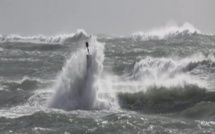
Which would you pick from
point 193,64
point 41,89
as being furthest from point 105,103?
point 193,64

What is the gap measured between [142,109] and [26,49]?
49.0 m

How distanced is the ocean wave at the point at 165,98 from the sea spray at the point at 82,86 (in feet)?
4.21

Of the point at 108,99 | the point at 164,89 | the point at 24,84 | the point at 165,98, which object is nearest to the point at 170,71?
the point at 164,89

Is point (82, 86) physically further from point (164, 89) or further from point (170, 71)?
point (170, 71)

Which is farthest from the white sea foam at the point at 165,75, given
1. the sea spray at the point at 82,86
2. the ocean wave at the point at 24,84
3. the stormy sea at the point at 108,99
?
the ocean wave at the point at 24,84

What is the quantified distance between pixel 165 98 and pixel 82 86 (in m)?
4.94

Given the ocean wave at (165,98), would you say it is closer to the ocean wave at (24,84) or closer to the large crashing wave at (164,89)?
the large crashing wave at (164,89)

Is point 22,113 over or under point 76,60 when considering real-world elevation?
under

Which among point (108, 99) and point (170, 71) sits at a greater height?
point (170, 71)

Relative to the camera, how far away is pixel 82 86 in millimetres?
28391

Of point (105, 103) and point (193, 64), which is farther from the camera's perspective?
point (193, 64)

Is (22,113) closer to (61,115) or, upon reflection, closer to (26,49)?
(61,115)

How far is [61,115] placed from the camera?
2312 centimetres

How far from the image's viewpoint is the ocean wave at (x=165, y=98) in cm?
2567
